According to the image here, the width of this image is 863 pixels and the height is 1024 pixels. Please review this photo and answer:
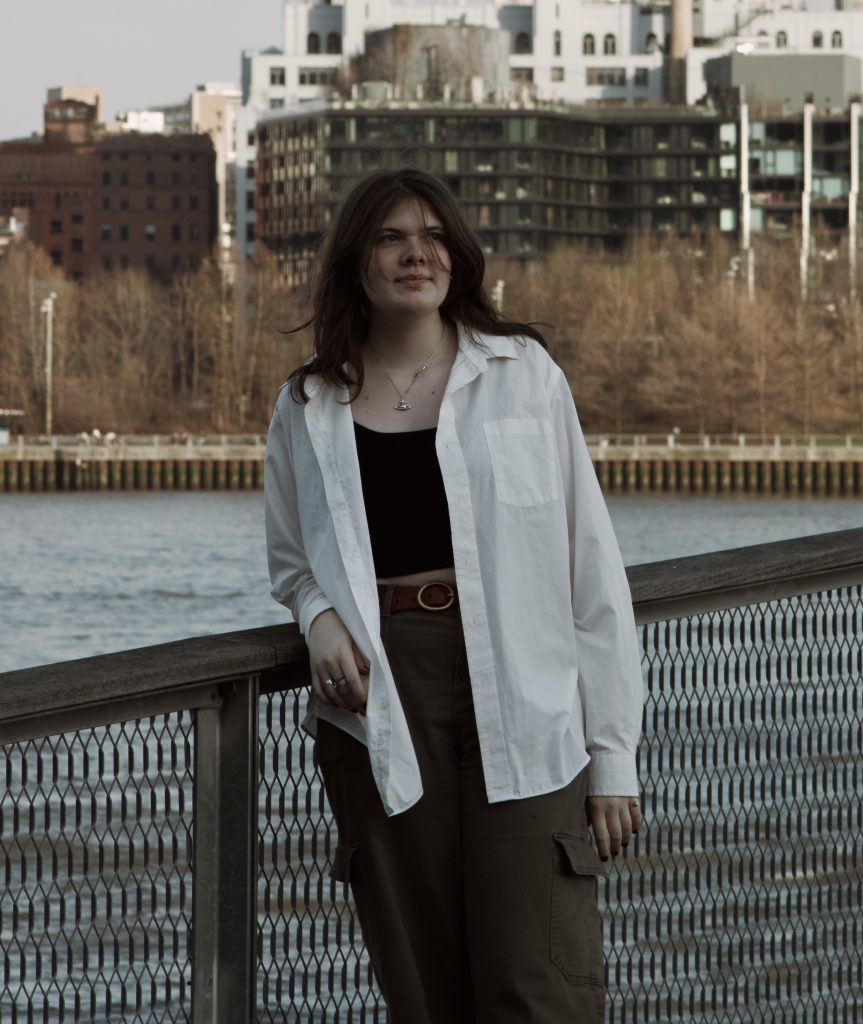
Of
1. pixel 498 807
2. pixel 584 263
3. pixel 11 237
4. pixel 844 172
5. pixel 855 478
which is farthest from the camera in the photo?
pixel 11 237

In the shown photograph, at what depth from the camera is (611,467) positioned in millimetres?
68188

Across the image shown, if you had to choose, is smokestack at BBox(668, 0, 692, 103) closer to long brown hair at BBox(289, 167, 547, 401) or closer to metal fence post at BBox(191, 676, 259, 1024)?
long brown hair at BBox(289, 167, 547, 401)

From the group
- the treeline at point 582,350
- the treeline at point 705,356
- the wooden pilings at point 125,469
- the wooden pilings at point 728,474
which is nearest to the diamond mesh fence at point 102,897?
the wooden pilings at point 728,474

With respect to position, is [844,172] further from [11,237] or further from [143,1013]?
[143,1013]

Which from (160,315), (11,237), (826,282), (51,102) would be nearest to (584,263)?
(826,282)

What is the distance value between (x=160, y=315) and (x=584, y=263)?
20.5 m

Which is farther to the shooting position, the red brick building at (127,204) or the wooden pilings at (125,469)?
the red brick building at (127,204)

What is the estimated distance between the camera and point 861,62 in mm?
120312

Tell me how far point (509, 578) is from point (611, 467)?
215ft

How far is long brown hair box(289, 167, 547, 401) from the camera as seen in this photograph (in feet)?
10.4

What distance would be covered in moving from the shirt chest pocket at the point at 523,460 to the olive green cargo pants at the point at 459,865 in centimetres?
20

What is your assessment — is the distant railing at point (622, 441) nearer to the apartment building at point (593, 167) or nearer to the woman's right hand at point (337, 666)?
the apartment building at point (593, 167)

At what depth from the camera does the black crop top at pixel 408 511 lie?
307 cm

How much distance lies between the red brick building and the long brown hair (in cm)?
12697
